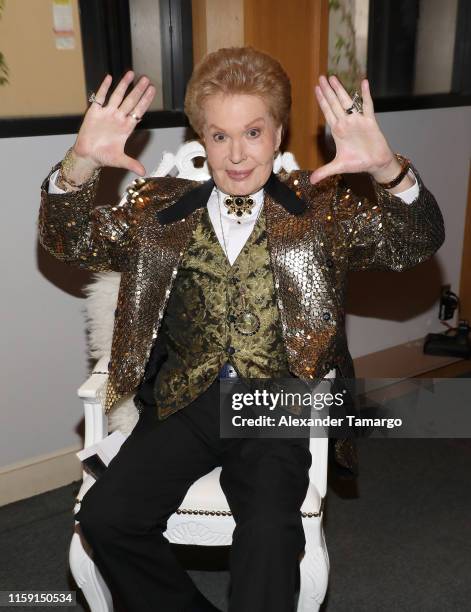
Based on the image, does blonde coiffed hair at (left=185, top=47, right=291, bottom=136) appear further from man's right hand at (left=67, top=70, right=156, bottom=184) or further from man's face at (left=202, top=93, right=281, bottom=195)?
man's right hand at (left=67, top=70, right=156, bottom=184)

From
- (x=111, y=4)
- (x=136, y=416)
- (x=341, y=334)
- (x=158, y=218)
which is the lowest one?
(x=136, y=416)

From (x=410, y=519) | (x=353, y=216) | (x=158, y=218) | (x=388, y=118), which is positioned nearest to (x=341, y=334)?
(x=353, y=216)

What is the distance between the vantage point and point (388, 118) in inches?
132

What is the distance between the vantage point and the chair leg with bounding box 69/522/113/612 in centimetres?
198

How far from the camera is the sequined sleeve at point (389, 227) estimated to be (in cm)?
191

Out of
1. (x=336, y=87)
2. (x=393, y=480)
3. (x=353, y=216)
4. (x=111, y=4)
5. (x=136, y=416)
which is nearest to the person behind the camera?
(x=336, y=87)

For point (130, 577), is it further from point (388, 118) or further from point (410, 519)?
point (388, 118)

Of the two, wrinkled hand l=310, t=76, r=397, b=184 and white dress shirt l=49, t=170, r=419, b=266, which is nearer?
wrinkled hand l=310, t=76, r=397, b=184

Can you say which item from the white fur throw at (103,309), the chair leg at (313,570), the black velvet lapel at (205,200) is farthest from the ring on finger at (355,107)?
the chair leg at (313,570)

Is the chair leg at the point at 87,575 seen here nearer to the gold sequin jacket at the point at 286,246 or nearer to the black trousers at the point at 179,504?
the black trousers at the point at 179,504

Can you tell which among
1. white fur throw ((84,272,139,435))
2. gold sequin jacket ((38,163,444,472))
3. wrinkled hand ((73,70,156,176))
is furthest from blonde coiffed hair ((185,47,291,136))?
white fur throw ((84,272,139,435))

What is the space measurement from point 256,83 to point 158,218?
442 mm

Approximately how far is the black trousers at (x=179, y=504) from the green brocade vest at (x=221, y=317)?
0.25ft

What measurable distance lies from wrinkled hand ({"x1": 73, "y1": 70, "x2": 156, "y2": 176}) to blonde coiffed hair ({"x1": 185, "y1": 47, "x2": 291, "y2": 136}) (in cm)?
13
